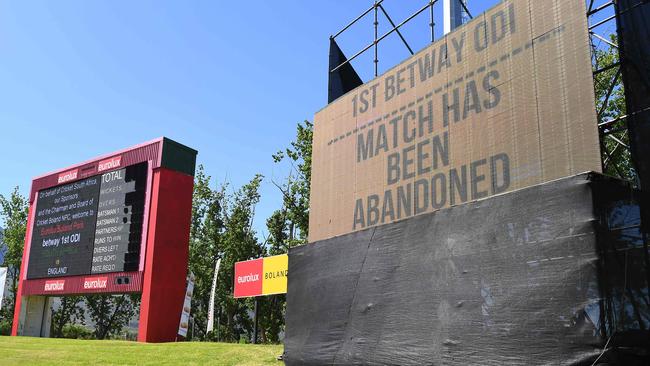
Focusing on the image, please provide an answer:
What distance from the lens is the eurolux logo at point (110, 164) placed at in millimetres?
19578

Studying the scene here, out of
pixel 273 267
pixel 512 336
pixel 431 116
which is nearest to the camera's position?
pixel 512 336

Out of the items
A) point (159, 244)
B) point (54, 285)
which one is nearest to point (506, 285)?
point (159, 244)

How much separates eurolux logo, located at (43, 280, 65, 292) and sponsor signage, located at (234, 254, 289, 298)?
23.5 ft

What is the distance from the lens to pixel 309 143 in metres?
27.8

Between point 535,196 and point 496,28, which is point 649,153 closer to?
point 535,196

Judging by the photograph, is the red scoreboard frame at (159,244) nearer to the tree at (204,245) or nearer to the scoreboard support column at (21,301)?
the scoreboard support column at (21,301)

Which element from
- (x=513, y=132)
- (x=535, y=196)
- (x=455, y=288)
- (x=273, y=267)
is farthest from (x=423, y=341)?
(x=273, y=267)

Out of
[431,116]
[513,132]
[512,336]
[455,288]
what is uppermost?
[431,116]

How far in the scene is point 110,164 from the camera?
782 inches

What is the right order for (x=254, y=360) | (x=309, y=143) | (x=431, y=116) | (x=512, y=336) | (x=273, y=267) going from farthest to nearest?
(x=309, y=143) < (x=273, y=267) < (x=254, y=360) < (x=431, y=116) < (x=512, y=336)

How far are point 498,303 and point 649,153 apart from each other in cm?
273

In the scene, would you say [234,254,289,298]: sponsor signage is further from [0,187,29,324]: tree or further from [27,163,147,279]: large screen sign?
[0,187,29,324]: tree

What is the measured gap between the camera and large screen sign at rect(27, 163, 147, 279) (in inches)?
720

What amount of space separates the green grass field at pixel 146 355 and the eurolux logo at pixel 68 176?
7.66 m
